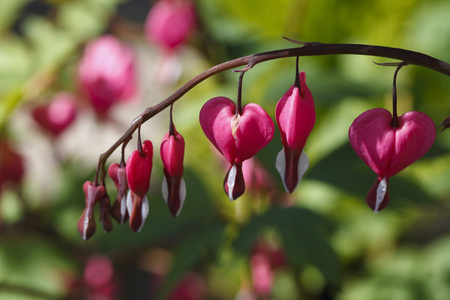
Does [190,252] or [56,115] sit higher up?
[56,115]

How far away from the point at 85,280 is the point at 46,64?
536 millimetres

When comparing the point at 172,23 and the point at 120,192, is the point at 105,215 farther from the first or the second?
the point at 172,23

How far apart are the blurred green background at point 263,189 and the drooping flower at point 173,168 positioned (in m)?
0.40

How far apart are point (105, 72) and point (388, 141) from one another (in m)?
0.96

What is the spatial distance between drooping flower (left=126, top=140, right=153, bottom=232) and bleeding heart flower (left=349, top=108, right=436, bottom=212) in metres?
0.21

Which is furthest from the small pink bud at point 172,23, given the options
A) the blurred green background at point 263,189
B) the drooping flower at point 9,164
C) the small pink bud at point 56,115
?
the drooping flower at point 9,164

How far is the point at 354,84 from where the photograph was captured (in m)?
1.25

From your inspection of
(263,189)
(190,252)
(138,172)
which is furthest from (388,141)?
(263,189)

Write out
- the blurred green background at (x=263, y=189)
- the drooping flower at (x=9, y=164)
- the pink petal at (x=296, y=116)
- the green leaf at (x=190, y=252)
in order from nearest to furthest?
the pink petal at (x=296, y=116) → the green leaf at (x=190, y=252) → the blurred green background at (x=263, y=189) → the drooping flower at (x=9, y=164)

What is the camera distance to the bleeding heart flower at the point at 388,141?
57cm

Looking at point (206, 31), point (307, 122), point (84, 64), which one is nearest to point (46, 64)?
point (84, 64)

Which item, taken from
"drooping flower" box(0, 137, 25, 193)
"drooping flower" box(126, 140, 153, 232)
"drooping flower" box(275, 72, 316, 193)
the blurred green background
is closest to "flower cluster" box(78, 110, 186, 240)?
"drooping flower" box(126, 140, 153, 232)

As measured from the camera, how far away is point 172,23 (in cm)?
139

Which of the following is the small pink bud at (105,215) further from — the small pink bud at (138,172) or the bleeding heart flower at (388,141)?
the bleeding heart flower at (388,141)
